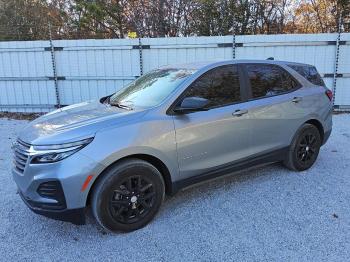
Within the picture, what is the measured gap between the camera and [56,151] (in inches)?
117

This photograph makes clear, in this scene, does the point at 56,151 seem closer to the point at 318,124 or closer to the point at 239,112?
the point at 239,112

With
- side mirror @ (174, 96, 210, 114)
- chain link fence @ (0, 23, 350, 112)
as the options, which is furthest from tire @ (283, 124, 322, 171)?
chain link fence @ (0, 23, 350, 112)

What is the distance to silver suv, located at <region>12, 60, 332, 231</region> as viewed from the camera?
3.03 m

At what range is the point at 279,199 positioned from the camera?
157 inches

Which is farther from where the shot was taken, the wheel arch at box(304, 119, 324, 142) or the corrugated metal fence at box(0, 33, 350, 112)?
the corrugated metal fence at box(0, 33, 350, 112)

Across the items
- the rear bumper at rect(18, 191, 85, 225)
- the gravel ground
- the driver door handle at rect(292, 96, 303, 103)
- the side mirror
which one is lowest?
the gravel ground

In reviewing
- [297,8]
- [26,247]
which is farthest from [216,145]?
[297,8]

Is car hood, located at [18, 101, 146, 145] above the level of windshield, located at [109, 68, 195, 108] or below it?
below

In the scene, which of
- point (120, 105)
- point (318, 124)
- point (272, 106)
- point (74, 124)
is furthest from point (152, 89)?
point (318, 124)

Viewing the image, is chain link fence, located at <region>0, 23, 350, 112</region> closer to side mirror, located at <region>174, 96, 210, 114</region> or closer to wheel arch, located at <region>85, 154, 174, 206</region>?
side mirror, located at <region>174, 96, 210, 114</region>

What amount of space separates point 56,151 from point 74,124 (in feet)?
1.31

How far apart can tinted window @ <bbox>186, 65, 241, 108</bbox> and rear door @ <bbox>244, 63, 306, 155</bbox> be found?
0.21 m

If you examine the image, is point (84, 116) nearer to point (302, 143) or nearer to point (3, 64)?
point (302, 143)

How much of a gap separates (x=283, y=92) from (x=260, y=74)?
415mm
